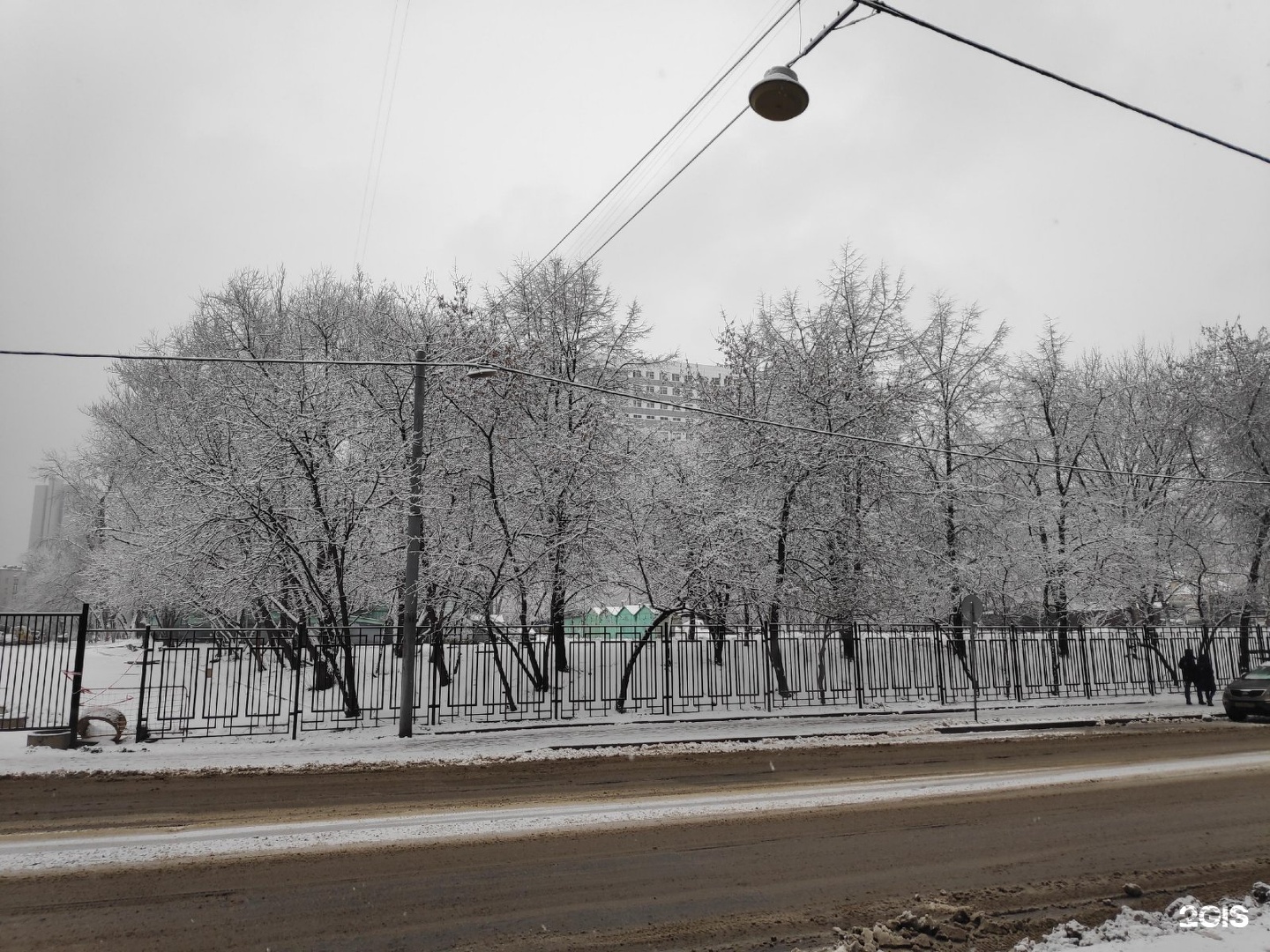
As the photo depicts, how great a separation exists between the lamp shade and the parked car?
70.9 feet

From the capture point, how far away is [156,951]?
5.12m

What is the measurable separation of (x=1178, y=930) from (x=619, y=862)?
422 centimetres

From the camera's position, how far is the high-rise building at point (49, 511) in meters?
48.4

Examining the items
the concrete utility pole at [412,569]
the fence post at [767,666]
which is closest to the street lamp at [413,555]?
the concrete utility pole at [412,569]

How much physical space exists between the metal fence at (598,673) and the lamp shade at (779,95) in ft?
44.0

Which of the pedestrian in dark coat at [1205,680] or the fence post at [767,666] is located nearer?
the fence post at [767,666]

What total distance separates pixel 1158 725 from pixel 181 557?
25.5 m

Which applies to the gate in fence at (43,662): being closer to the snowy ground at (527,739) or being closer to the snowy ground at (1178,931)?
the snowy ground at (527,739)

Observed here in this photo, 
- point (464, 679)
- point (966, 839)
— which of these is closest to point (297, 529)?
point (464, 679)

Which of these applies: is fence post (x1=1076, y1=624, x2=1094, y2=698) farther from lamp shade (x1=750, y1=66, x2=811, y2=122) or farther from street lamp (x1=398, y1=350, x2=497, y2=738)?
lamp shade (x1=750, y1=66, x2=811, y2=122)

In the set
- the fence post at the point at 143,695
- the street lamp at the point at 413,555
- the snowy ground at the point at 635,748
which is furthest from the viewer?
the street lamp at the point at 413,555

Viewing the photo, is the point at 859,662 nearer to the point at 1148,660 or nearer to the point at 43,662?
the point at 1148,660

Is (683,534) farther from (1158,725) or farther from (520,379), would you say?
(1158,725)

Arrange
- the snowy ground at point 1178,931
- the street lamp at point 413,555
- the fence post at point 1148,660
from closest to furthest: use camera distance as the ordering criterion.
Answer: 1. the snowy ground at point 1178,931
2. the street lamp at point 413,555
3. the fence post at point 1148,660
